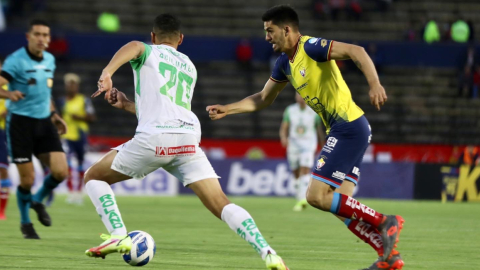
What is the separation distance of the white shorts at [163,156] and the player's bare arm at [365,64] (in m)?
1.35

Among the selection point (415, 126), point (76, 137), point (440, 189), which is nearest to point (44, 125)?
point (76, 137)

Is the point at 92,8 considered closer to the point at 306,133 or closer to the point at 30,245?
the point at 306,133

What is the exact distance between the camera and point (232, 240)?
394 inches

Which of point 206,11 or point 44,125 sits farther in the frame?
point 206,11

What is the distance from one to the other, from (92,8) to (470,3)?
1264 cm

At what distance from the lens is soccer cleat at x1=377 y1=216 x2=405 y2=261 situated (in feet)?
23.2

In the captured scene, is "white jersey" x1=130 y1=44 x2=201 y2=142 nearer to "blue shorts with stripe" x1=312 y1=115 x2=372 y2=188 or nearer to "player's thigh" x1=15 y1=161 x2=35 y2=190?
"blue shorts with stripe" x1=312 y1=115 x2=372 y2=188

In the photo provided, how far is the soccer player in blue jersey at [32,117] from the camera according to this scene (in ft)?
33.3

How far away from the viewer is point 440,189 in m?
20.3

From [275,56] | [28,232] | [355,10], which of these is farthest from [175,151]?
[355,10]

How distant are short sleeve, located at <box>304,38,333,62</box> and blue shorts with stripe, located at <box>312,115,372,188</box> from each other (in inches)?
25.4

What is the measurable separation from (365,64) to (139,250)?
2.30 metres

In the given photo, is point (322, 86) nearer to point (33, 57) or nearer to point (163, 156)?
point (163, 156)

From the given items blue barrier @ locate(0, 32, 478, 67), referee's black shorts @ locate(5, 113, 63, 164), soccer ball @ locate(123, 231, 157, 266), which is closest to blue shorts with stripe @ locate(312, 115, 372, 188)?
soccer ball @ locate(123, 231, 157, 266)
